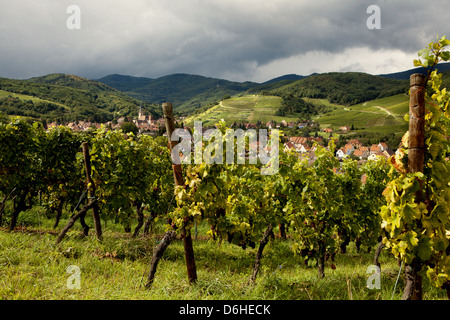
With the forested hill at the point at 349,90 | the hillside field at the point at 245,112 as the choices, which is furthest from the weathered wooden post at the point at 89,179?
the forested hill at the point at 349,90

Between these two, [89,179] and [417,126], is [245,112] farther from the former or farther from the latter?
[417,126]

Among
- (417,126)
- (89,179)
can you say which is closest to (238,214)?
(417,126)

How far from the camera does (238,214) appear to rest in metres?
4.58

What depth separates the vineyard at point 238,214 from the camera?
283 cm

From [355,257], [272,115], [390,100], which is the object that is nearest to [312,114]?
[272,115]

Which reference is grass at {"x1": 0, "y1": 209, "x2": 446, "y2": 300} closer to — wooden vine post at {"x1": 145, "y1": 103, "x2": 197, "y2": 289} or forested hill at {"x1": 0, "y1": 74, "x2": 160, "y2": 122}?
wooden vine post at {"x1": 145, "y1": 103, "x2": 197, "y2": 289}

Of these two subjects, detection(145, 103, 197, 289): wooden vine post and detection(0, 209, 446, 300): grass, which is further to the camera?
detection(145, 103, 197, 289): wooden vine post

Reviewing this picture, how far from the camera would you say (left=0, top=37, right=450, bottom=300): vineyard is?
111 inches

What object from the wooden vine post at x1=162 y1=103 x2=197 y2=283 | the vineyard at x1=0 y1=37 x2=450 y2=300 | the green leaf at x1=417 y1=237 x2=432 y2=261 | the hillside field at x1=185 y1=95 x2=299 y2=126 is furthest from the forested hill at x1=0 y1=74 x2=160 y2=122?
the green leaf at x1=417 y1=237 x2=432 y2=261

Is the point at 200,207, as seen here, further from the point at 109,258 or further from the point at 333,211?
the point at 333,211

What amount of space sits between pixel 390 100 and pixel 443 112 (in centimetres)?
16075
